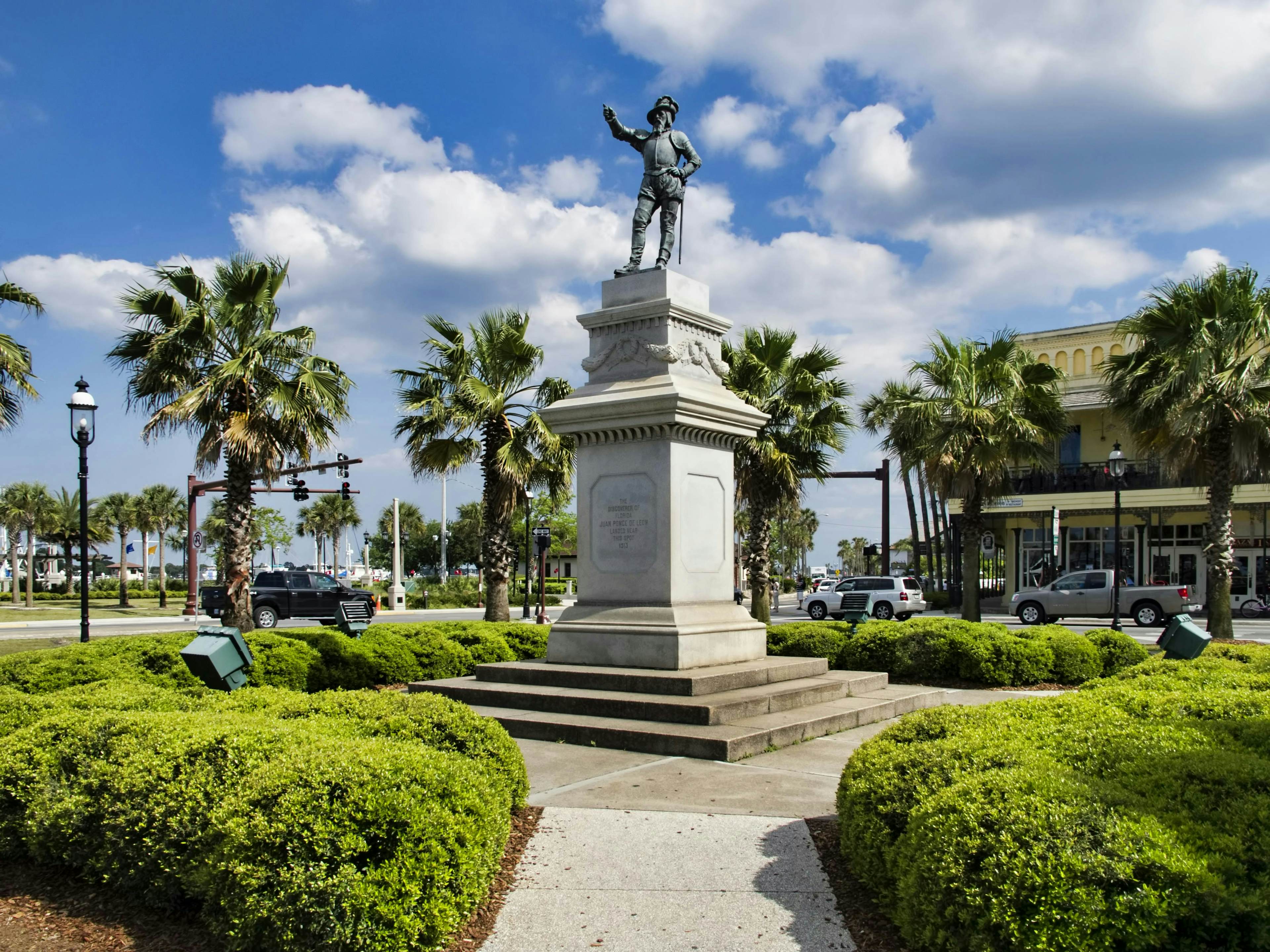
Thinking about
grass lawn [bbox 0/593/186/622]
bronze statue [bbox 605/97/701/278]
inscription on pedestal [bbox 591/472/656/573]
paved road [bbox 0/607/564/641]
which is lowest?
grass lawn [bbox 0/593/186/622]

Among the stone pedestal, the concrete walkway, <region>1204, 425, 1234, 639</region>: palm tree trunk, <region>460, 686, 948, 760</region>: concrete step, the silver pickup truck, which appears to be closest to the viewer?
the concrete walkway

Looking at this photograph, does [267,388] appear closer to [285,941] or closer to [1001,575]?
[285,941]

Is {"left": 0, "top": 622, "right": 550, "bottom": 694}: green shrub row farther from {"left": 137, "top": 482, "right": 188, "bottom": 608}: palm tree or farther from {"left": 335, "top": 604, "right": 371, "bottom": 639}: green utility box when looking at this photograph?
{"left": 137, "top": 482, "right": 188, "bottom": 608}: palm tree

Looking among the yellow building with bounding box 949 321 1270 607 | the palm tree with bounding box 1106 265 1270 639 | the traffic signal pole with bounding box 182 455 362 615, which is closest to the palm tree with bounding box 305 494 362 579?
the traffic signal pole with bounding box 182 455 362 615

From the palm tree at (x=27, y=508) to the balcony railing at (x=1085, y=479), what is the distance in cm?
6644

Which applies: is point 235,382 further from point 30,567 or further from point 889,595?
point 30,567

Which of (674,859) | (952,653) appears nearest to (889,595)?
(952,653)

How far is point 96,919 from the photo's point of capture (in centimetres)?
492

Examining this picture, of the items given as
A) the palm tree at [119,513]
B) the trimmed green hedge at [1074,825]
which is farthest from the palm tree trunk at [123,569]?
the trimmed green hedge at [1074,825]

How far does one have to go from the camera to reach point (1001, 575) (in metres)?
57.4

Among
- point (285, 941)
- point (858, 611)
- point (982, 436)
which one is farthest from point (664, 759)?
point (982, 436)

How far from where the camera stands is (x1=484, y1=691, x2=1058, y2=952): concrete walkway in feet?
14.5

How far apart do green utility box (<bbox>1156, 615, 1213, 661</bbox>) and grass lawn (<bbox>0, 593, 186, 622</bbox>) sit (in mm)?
32863

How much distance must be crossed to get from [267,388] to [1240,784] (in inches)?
707
